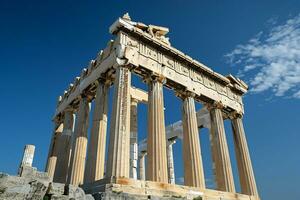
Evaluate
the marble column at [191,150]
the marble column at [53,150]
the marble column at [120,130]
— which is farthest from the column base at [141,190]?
the marble column at [53,150]

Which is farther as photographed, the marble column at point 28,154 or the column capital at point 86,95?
the column capital at point 86,95

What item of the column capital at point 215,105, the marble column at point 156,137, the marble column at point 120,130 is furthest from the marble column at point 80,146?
the column capital at point 215,105

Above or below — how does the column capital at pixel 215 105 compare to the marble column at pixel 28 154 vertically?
above

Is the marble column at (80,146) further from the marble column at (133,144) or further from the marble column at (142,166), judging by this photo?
the marble column at (142,166)

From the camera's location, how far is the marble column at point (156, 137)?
13.9 metres

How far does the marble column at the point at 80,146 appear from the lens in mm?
15422

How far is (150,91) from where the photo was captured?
653 inches

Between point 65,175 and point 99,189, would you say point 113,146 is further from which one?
point 65,175

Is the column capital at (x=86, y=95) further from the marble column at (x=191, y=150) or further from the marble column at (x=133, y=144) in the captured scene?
the marble column at (x=191, y=150)

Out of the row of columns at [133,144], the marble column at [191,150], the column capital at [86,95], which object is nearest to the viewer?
the row of columns at [133,144]

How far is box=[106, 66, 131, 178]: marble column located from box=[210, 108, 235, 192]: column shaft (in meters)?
8.62

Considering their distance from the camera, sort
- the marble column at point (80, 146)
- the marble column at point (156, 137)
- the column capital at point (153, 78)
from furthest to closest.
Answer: the column capital at point (153, 78) < the marble column at point (80, 146) < the marble column at point (156, 137)

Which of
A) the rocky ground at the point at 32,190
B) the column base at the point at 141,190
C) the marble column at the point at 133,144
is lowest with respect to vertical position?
the rocky ground at the point at 32,190

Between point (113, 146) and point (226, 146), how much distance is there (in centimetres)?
1019
